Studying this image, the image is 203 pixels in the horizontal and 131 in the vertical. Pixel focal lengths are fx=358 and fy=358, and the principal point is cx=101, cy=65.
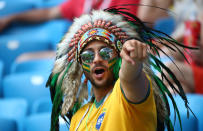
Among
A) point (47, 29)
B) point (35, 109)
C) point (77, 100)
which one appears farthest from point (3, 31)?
point (77, 100)

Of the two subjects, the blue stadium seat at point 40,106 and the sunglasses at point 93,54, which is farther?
the blue stadium seat at point 40,106

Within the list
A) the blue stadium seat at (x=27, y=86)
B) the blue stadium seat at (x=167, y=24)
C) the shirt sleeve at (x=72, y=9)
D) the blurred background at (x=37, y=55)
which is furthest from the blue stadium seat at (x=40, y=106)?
the blue stadium seat at (x=167, y=24)

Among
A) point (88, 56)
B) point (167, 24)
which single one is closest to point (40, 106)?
point (88, 56)

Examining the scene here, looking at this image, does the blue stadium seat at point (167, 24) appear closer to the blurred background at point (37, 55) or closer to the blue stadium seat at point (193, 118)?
the blurred background at point (37, 55)

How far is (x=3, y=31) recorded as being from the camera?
15.2ft

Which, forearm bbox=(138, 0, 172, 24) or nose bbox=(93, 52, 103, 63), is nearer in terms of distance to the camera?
nose bbox=(93, 52, 103, 63)

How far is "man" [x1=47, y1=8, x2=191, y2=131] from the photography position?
1.41 metres

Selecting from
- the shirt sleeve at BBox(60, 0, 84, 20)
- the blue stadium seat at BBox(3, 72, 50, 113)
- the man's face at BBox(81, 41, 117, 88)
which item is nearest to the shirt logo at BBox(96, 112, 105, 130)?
the man's face at BBox(81, 41, 117, 88)

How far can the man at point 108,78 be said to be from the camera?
55.6 inches

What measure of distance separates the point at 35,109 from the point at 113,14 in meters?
1.20

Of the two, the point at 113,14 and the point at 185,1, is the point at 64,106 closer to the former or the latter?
the point at 113,14

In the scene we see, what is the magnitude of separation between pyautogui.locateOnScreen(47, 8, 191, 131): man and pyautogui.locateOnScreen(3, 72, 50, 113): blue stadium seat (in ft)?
3.45

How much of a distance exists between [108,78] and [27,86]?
5.21 feet

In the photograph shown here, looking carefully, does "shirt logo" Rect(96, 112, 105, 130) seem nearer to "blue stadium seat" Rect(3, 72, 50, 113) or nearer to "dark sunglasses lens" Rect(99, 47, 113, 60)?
"dark sunglasses lens" Rect(99, 47, 113, 60)
